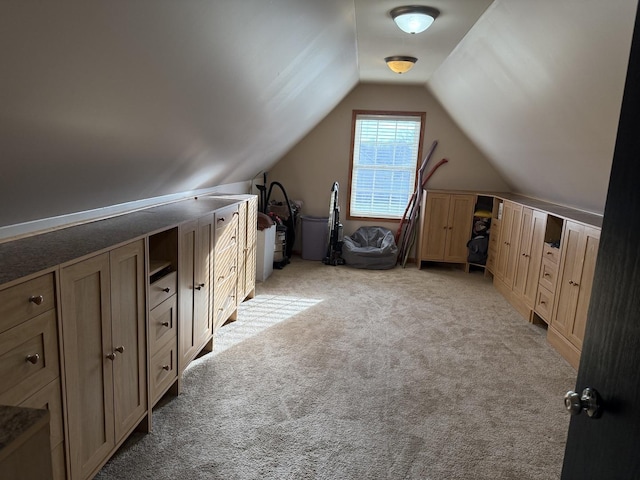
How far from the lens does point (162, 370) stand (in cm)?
229

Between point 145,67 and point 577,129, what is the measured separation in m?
2.76

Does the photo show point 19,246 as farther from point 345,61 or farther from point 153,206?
point 345,61

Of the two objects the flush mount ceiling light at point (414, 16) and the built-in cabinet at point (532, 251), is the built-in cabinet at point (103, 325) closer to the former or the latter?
the flush mount ceiling light at point (414, 16)

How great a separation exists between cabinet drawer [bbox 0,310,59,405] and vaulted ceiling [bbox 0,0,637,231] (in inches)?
19.6

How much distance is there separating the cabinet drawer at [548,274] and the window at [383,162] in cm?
244

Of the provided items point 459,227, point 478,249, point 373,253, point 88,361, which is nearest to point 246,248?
point 373,253

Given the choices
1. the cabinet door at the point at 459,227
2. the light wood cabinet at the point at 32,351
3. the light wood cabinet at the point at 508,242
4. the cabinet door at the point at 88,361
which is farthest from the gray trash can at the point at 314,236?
the light wood cabinet at the point at 32,351

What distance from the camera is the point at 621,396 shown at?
0.85 m

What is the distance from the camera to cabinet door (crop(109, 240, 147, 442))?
1.78 m

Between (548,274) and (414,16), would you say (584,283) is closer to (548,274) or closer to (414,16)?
(548,274)

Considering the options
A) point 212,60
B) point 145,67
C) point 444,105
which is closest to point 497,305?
point 444,105

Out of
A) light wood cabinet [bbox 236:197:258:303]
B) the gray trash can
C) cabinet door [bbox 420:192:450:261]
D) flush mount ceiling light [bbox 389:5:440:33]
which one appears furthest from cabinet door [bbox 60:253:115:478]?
cabinet door [bbox 420:192:450:261]

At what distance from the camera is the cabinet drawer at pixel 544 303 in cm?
359

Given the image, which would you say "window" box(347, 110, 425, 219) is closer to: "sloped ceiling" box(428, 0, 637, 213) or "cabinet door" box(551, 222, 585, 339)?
"sloped ceiling" box(428, 0, 637, 213)
